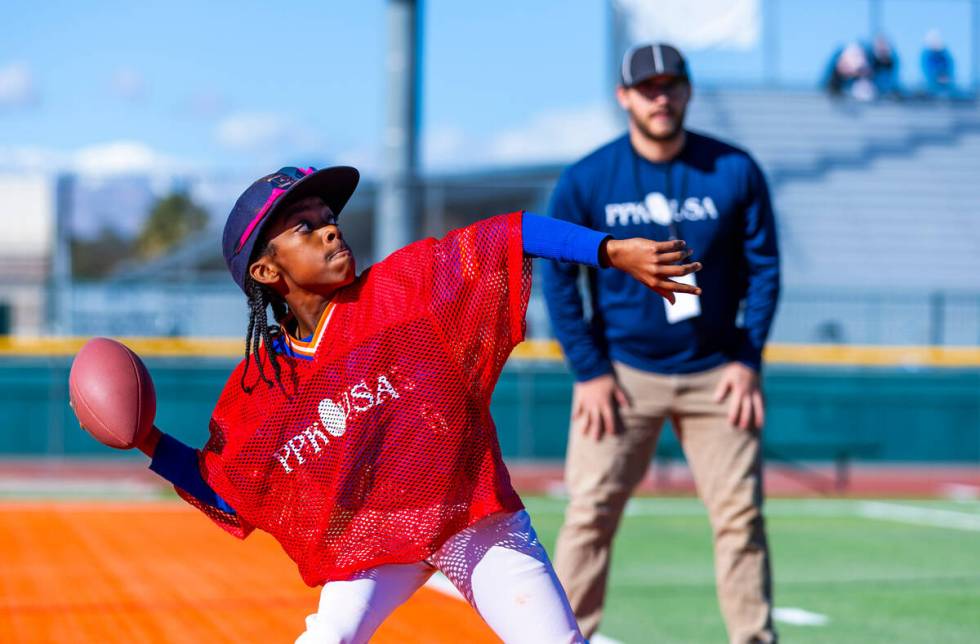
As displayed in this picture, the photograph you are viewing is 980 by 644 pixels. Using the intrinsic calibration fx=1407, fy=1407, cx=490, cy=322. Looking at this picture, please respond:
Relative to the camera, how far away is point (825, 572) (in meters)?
8.08

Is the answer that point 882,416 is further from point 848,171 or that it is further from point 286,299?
point 286,299

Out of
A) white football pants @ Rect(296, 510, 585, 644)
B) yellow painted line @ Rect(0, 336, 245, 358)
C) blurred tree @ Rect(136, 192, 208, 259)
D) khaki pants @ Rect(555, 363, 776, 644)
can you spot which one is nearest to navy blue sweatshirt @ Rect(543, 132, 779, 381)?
khaki pants @ Rect(555, 363, 776, 644)

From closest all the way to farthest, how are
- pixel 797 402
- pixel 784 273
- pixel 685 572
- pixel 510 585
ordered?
pixel 510 585 < pixel 685 572 < pixel 797 402 < pixel 784 273

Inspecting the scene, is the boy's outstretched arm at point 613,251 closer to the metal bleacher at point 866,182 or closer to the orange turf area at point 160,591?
the orange turf area at point 160,591

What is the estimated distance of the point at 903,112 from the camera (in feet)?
77.9

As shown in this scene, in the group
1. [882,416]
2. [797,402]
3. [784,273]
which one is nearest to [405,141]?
[797,402]

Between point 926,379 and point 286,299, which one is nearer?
point 286,299

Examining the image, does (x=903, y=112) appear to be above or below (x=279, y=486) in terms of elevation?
above

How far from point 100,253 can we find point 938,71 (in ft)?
Result: 46.1

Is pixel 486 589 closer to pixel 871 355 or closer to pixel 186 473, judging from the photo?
pixel 186 473

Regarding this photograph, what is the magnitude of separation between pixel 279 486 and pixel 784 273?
19997mm

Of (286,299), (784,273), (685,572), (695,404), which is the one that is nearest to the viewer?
(286,299)

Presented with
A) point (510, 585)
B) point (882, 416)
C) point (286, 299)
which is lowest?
point (882, 416)

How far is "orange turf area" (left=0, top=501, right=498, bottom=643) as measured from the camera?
5605 mm
